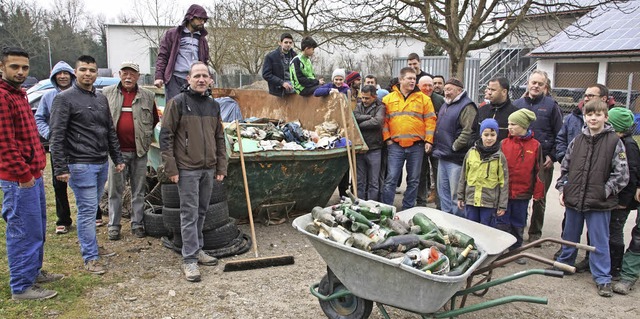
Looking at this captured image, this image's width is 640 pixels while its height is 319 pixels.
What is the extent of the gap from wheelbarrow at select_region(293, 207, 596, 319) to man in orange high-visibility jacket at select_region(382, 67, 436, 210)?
7.00 ft

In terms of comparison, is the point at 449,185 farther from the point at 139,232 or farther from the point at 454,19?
the point at 454,19

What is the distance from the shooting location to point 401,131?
5.81m

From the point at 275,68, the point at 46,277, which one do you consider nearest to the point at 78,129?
the point at 46,277

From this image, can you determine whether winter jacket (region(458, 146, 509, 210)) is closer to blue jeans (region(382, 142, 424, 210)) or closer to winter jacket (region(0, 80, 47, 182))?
blue jeans (region(382, 142, 424, 210))

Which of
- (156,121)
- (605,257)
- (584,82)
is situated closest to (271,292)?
(156,121)

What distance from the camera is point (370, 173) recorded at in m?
6.07

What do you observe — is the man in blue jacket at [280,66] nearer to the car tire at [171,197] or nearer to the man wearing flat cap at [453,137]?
the man wearing flat cap at [453,137]

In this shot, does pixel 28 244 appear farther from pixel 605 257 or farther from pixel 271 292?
pixel 605 257

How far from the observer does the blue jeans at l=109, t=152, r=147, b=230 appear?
5268mm

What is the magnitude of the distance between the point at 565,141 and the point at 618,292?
1.59 metres

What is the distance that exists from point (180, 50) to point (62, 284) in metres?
2.75

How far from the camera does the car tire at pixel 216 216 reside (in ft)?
15.7

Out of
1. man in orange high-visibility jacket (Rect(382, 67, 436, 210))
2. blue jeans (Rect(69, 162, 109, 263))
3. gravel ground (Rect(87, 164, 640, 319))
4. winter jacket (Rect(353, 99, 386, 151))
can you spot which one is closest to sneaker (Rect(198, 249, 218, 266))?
gravel ground (Rect(87, 164, 640, 319))

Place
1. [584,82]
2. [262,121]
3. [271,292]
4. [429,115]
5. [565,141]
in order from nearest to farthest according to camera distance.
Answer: [271,292], [565,141], [429,115], [262,121], [584,82]
